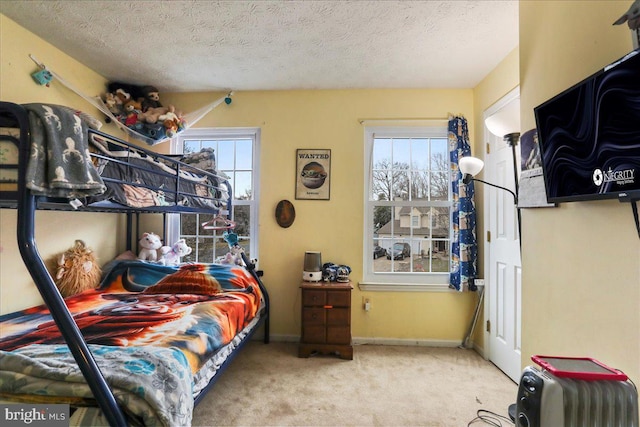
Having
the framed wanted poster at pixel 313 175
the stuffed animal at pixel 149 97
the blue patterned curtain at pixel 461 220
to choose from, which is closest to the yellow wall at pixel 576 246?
the blue patterned curtain at pixel 461 220

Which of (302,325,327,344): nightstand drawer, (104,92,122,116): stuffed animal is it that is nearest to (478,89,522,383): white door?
(302,325,327,344): nightstand drawer

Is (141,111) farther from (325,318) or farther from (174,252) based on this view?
(325,318)

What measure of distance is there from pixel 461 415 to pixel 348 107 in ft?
8.81

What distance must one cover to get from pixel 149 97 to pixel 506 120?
3.10m

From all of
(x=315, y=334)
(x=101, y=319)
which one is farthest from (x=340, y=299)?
(x=101, y=319)

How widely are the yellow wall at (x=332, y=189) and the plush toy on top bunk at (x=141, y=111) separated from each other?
69 cm

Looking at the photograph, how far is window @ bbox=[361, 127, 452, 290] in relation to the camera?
3.00 meters

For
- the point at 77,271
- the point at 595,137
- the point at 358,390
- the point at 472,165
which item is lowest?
the point at 358,390

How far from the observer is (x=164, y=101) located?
314 centimetres

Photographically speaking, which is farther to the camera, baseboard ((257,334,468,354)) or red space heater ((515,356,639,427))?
baseboard ((257,334,468,354))

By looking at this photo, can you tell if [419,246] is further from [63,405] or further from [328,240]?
[63,405]

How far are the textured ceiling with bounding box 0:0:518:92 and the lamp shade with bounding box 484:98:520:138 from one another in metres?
0.70

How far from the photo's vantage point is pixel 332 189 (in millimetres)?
3010

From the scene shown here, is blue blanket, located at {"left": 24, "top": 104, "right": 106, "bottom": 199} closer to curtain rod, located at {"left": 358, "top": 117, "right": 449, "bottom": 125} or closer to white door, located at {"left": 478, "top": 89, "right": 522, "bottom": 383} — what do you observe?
curtain rod, located at {"left": 358, "top": 117, "right": 449, "bottom": 125}
